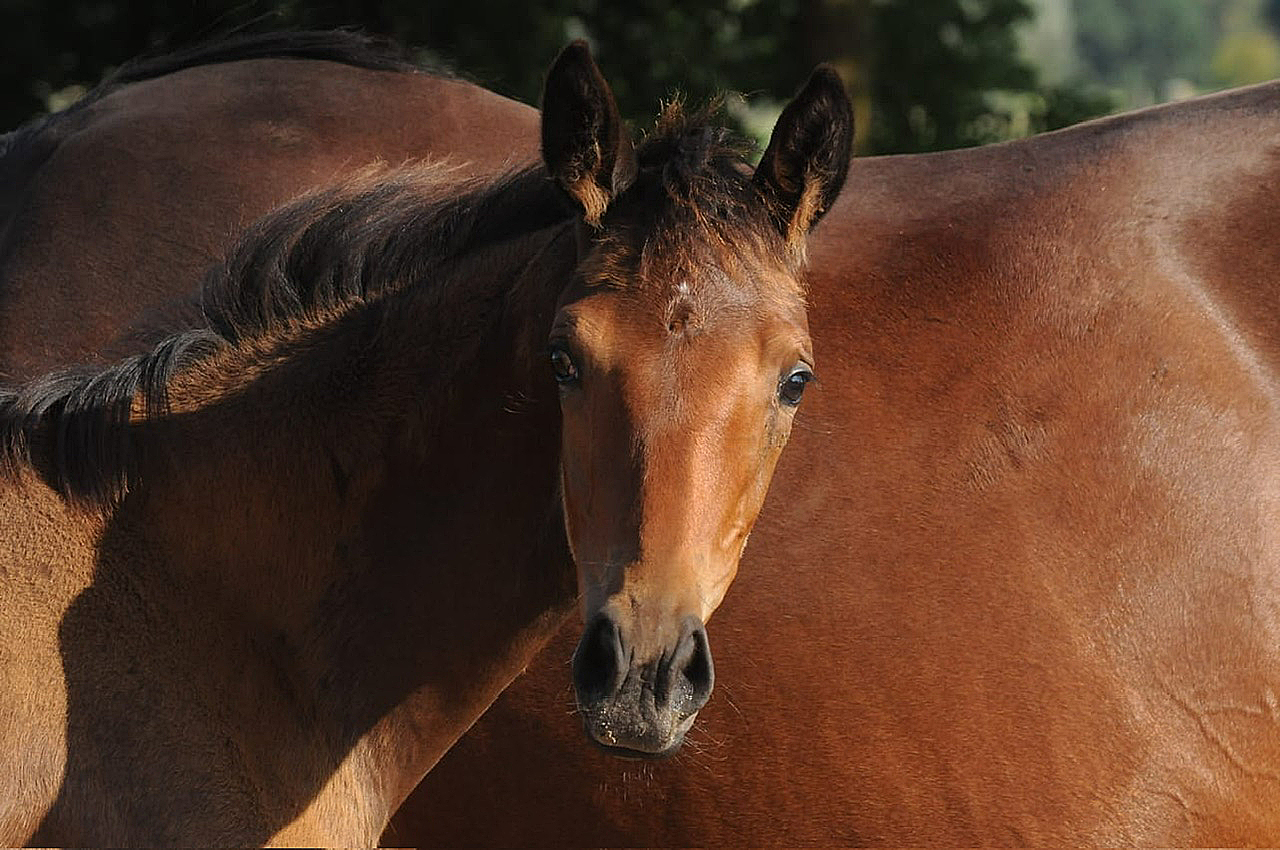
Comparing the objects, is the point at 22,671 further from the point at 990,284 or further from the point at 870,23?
the point at 870,23

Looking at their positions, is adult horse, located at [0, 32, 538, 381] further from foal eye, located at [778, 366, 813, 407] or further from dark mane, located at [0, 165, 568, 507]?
foal eye, located at [778, 366, 813, 407]

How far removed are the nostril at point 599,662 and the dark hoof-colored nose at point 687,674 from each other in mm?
80

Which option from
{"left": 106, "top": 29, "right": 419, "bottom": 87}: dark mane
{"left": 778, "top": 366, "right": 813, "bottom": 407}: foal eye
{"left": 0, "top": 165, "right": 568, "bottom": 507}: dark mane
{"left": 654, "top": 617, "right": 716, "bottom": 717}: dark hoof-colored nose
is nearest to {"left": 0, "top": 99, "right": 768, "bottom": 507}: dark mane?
{"left": 0, "top": 165, "right": 568, "bottom": 507}: dark mane

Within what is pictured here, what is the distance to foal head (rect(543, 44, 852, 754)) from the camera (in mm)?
2770

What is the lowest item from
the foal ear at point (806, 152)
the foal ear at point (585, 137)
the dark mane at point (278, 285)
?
the dark mane at point (278, 285)

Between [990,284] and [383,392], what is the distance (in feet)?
5.66

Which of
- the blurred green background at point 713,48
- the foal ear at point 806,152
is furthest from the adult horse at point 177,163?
the blurred green background at point 713,48

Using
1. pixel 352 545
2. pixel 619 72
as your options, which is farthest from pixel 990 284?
pixel 619 72

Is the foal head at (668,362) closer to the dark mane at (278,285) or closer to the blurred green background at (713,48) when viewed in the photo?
the dark mane at (278,285)

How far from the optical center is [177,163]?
15.4 ft

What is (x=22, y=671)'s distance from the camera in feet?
10.2

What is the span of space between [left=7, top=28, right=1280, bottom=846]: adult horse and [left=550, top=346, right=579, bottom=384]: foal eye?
3.79ft

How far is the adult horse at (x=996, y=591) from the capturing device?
382 centimetres

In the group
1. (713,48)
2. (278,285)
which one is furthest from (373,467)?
(713,48)
